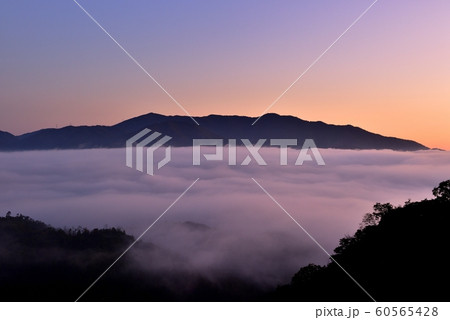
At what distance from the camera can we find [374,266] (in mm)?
58375

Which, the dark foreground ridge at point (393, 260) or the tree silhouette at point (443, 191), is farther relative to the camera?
the tree silhouette at point (443, 191)

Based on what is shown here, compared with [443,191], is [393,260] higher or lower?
lower

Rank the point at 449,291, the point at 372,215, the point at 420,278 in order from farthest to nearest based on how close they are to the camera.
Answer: the point at 372,215 < the point at 420,278 < the point at 449,291

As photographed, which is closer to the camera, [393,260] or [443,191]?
[393,260]

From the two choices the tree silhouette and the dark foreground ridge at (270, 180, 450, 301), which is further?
the tree silhouette

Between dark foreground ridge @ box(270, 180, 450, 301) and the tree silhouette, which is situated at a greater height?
the tree silhouette

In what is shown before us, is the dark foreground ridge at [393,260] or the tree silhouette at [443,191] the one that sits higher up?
the tree silhouette at [443,191]
